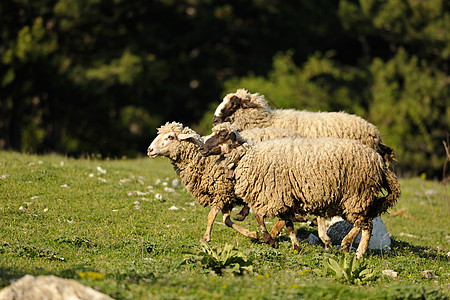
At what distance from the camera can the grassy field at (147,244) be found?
6621mm

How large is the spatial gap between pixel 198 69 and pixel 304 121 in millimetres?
20897

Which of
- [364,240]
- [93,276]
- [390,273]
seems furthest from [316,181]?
[93,276]

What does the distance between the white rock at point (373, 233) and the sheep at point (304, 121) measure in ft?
3.69

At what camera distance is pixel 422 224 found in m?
14.3

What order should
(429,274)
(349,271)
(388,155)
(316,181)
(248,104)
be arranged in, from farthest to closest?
(248,104) → (388,155) → (316,181) → (429,274) → (349,271)

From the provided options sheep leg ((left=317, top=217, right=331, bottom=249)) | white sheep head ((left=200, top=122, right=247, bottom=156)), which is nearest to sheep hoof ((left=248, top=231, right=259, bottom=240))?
sheep leg ((left=317, top=217, right=331, bottom=249))

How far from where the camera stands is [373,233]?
35.2 feet

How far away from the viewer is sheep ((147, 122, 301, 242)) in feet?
32.9

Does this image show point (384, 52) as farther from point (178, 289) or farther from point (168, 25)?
point (178, 289)

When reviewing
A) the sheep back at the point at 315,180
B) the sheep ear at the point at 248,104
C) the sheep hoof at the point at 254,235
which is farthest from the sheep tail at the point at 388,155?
the sheep ear at the point at 248,104

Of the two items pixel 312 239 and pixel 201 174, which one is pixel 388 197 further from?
pixel 201 174

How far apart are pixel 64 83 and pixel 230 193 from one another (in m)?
19.0

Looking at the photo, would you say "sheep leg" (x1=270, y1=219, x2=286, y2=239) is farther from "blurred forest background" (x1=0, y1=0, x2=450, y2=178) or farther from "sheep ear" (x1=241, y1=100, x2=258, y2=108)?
"blurred forest background" (x1=0, y1=0, x2=450, y2=178)

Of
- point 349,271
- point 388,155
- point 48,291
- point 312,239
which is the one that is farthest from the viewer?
point 388,155
